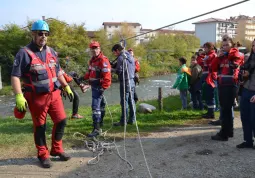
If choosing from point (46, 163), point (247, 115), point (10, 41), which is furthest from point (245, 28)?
point (46, 163)

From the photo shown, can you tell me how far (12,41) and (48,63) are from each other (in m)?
31.5

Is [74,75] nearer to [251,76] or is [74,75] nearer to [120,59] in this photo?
[120,59]

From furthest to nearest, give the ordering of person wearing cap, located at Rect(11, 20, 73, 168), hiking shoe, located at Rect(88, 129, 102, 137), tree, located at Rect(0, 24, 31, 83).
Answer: tree, located at Rect(0, 24, 31, 83)
hiking shoe, located at Rect(88, 129, 102, 137)
person wearing cap, located at Rect(11, 20, 73, 168)

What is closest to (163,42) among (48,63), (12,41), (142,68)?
(142,68)

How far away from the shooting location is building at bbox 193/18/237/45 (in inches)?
3740

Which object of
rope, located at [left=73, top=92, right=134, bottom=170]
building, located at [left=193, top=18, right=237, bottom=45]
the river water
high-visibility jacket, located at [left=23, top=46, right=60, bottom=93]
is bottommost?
the river water

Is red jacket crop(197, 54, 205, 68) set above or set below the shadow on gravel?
above

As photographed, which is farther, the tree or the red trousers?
the tree

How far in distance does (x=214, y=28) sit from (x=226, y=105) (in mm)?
97352

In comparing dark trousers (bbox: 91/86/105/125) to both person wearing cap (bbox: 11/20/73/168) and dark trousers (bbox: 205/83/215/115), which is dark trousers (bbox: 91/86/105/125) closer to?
person wearing cap (bbox: 11/20/73/168)

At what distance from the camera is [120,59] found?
6.25 meters

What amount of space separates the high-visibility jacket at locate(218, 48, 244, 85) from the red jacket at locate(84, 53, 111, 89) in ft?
7.22

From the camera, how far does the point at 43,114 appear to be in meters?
4.23

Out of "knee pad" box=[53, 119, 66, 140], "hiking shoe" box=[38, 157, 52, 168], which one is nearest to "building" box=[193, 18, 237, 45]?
"knee pad" box=[53, 119, 66, 140]
